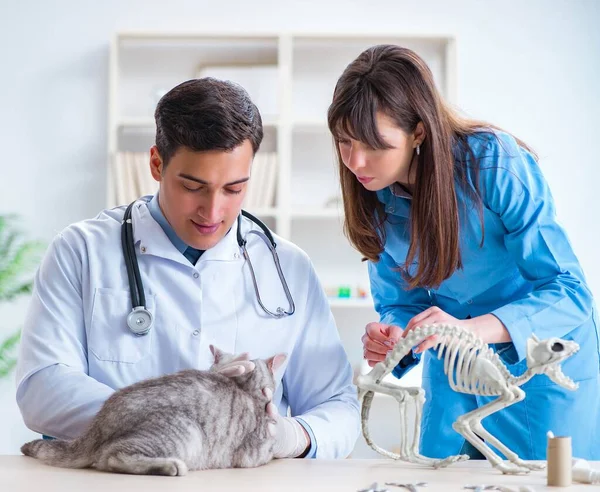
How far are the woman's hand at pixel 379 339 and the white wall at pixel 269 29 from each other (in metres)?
2.61

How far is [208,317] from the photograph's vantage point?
67.9 inches

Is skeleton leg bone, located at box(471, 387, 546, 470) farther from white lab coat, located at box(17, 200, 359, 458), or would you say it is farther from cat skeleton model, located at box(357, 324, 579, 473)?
white lab coat, located at box(17, 200, 359, 458)

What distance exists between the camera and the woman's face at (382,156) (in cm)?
Answer: 161

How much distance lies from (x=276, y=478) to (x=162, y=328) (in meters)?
0.53

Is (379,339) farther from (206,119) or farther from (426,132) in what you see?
(206,119)

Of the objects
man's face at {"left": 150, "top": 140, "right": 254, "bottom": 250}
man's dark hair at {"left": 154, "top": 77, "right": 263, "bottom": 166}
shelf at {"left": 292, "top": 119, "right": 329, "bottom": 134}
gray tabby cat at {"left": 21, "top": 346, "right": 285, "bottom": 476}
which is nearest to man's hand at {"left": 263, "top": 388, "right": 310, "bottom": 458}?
gray tabby cat at {"left": 21, "top": 346, "right": 285, "bottom": 476}

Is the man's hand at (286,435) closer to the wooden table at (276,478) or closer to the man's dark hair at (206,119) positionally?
the wooden table at (276,478)

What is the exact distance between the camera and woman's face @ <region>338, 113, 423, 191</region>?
161 cm

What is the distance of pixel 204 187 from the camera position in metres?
1.62

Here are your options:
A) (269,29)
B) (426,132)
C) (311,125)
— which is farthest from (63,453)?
(269,29)

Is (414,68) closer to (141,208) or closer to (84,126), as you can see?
(141,208)

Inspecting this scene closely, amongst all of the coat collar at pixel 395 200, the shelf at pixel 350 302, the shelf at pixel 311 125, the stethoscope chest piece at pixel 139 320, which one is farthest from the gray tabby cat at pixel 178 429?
the shelf at pixel 311 125

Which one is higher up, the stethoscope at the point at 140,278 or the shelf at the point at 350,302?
the stethoscope at the point at 140,278

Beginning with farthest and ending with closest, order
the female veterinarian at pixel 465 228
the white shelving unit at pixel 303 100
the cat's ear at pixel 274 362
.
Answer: the white shelving unit at pixel 303 100
the female veterinarian at pixel 465 228
the cat's ear at pixel 274 362
